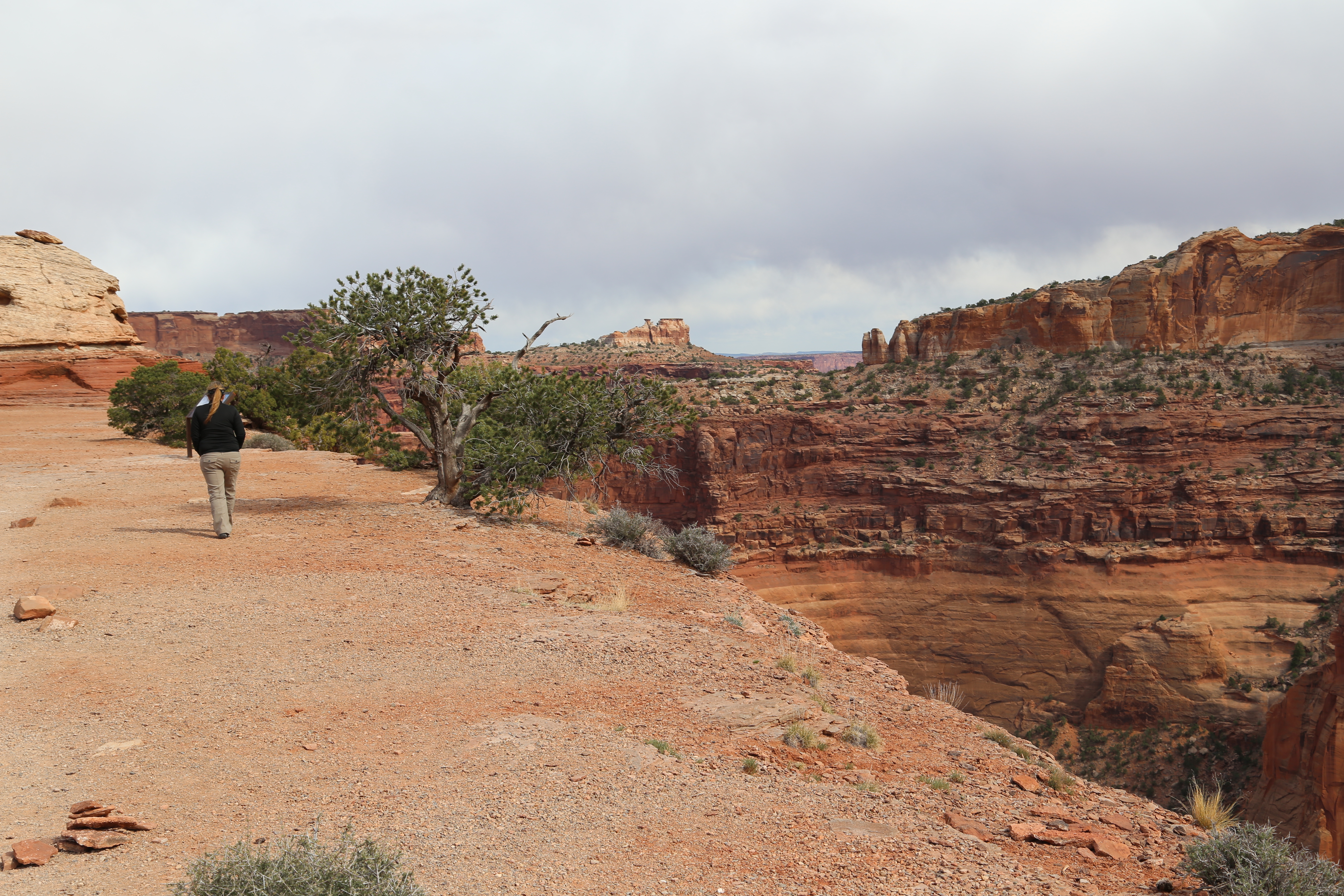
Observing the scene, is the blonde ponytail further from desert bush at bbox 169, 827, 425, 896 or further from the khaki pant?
desert bush at bbox 169, 827, 425, 896

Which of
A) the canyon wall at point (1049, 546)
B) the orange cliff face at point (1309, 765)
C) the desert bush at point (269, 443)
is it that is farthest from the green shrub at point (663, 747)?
the canyon wall at point (1049, 546)

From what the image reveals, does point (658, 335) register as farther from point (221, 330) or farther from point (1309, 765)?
point (1309, 765)

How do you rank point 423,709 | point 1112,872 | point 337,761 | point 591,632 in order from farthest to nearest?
point 591,632, point 423,709, point 337,761, point 1112,872

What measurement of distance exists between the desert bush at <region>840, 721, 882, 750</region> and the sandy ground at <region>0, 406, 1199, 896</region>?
14 cm

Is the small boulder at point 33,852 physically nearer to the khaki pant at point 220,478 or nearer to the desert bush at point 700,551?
the khaki pant at point 220,478

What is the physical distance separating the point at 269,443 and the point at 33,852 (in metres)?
20.6

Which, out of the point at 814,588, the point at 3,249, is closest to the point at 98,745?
the point at 3,249

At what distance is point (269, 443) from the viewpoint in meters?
22.2

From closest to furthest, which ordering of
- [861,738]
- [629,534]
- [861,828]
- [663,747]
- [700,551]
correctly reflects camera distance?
1. [861,828]
2. [663,747]
3. [861,738]
4. [700,551]
5. [629,534]

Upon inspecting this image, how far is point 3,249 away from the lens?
26.3m

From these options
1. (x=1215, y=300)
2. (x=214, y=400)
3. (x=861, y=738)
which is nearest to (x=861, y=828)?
(x=861, y=738)

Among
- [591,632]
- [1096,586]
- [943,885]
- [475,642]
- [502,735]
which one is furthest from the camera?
[1096,586]

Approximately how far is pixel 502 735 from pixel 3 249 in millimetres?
31118

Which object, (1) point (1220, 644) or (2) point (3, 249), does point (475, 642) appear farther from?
(1) point (1220, 644)
